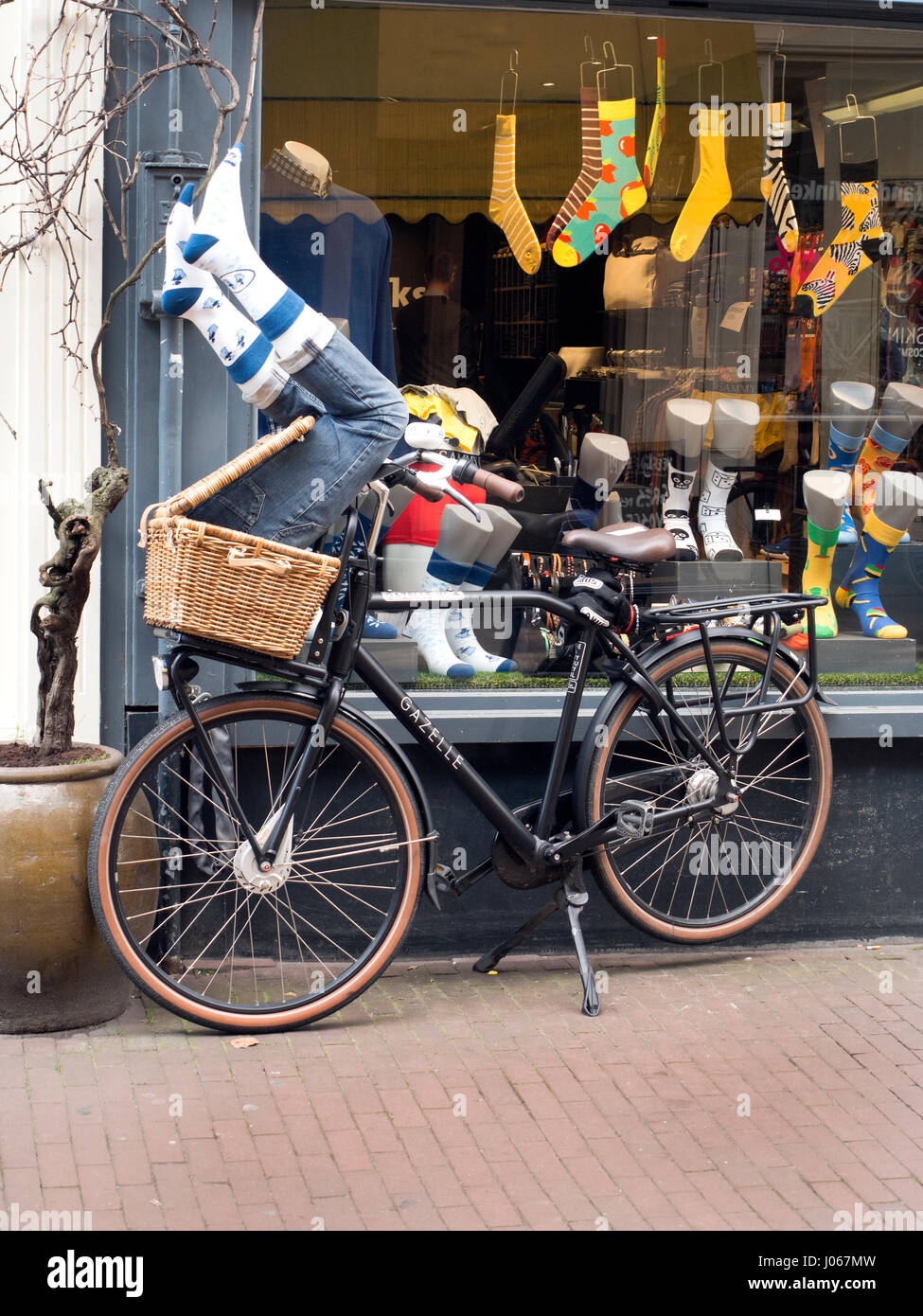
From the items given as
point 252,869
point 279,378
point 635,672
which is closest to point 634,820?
point 635,672

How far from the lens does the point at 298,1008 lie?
A: 163 inches

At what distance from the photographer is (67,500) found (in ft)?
14.2

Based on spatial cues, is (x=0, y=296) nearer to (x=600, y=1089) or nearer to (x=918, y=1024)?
(x=600, y=1089)

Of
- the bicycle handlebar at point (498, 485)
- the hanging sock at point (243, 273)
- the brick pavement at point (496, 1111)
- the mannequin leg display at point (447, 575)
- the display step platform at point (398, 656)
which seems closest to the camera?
the brick pavement at point (496, 1111)

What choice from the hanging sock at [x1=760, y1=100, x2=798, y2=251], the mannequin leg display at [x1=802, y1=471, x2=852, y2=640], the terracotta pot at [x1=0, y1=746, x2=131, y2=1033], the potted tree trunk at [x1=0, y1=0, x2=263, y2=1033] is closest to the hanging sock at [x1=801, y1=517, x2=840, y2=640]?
the mannequin leg display at [x1=802, y1=471, x2=852, y2=640]

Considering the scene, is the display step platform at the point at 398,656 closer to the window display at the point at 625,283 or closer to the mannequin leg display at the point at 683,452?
the window display at the point at 625,283

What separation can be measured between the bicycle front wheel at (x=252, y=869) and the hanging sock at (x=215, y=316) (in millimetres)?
864

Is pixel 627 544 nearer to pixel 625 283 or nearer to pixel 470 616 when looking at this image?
pixel 470 616

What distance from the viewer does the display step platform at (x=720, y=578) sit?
5406 millimetres

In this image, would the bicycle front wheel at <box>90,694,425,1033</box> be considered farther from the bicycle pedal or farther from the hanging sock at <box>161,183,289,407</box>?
the hanging sock at <box>161,183,289,407</box>

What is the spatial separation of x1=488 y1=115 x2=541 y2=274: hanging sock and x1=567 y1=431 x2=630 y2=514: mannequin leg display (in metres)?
0.67

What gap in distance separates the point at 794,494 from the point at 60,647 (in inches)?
116

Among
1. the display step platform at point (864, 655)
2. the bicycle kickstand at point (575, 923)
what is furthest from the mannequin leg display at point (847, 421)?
the bicycle kickstand at point (575, 923)

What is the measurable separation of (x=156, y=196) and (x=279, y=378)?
0.87m
